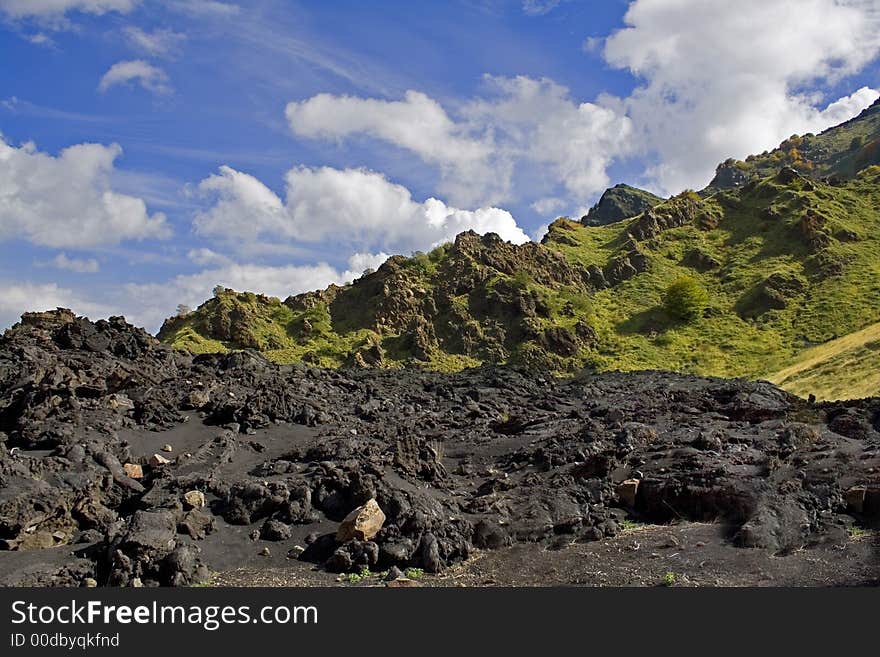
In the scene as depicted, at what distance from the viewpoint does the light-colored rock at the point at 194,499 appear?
1463 centimetres

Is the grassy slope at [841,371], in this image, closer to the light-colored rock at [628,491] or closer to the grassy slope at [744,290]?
the grassy slope at [744,290]

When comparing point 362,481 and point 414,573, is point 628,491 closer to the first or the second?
point 362,481

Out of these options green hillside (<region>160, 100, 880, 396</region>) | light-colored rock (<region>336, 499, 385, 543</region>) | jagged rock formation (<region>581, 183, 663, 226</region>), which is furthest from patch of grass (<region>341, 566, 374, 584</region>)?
jagged rock formation (<region>581, 183, 663, 226</region>)

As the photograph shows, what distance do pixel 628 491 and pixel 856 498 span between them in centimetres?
423

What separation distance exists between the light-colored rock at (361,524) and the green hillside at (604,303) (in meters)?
36.5

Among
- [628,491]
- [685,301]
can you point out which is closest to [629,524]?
[628,491]

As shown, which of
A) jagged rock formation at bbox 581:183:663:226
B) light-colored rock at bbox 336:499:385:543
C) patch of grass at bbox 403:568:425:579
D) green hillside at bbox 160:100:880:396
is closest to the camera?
patch of grass at bbox 403:568:425:579

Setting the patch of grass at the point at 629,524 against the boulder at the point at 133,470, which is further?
the boulder at the point at 133,470

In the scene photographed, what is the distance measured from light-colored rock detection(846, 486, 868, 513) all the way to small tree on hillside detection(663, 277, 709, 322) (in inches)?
1884

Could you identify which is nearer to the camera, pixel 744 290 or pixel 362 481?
pixel 362 481

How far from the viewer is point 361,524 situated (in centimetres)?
1362

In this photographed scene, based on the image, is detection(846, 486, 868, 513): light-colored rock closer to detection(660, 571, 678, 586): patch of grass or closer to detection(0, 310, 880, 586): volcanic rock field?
detection(0, 310, 880, 586): volcanic rock field

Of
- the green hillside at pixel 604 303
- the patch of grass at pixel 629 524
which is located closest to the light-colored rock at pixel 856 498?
the patch of grass at pixel 629 524

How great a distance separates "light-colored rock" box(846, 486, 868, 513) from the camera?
1400cm
